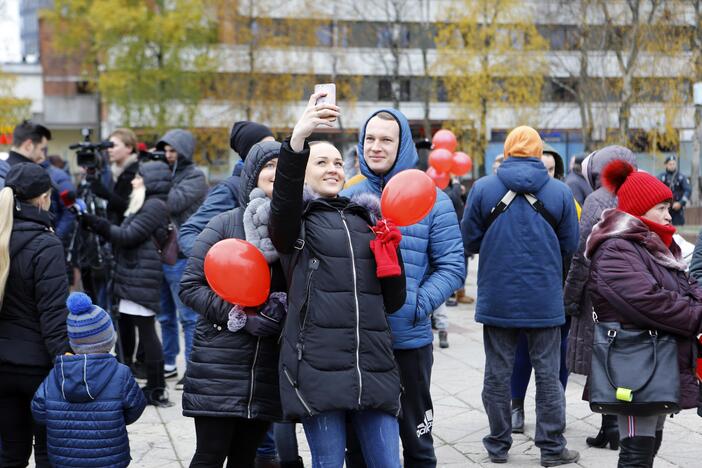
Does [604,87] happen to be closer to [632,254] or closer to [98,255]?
[98,255]

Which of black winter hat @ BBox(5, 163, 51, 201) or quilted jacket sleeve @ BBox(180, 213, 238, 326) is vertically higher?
black winter hat @ BBox(5, 163, 51, 201)

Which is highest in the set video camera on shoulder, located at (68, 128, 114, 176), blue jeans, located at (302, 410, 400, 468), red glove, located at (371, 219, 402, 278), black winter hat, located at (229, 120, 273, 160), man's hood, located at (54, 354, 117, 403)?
black winter hat, located at (229, 120, 273, 160)

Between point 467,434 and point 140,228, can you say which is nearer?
point 467,434

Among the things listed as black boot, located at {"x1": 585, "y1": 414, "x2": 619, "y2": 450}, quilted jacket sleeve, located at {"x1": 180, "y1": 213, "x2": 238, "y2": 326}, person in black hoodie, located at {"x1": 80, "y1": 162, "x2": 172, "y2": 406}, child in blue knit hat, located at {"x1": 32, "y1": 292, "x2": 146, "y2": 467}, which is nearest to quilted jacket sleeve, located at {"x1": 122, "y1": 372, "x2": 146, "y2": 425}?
child in blue knit hat, located at {"x1": 32, "y1": 292, "x2": 146, "y2": 467}

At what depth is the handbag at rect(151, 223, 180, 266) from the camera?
7.63 metres

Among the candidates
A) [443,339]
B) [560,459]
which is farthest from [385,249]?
[443,339]

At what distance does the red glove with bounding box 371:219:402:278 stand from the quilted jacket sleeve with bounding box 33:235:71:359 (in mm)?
1817

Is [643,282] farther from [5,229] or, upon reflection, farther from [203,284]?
[5,229]

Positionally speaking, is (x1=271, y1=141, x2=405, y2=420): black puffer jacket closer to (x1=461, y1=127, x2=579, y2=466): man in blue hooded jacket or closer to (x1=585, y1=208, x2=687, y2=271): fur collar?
(x1=585, y1=208, x2=687, y2=271): fur collar

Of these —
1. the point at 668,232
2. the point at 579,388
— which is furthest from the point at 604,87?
the point at 668,232

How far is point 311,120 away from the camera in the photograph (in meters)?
3.58

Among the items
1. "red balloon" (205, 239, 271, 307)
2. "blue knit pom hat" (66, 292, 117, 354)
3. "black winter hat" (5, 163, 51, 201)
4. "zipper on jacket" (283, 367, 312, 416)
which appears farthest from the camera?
"black winter hat" (5, 163, 51, 201)

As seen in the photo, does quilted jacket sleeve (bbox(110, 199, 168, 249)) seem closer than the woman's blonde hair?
No

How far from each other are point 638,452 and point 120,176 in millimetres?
5109
